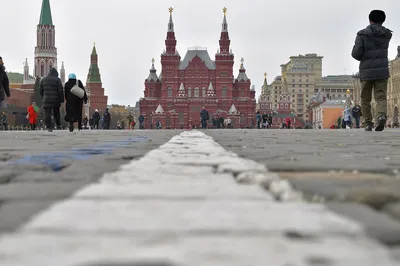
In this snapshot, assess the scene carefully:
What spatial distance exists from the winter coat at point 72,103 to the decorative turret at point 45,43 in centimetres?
10829

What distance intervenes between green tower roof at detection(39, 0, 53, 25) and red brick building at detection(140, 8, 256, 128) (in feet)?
122

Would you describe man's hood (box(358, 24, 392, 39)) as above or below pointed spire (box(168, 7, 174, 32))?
below

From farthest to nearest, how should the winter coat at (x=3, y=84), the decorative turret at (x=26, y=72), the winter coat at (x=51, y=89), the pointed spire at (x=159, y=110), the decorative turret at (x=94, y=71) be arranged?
the decorative turret at (x=94, y=71) < the decorative turret at (x=26, y=72) < the pointed spire at (x=159, y=110) < the winter coat at (x=51, y=89) < the winter coat at (x=3, y=84)

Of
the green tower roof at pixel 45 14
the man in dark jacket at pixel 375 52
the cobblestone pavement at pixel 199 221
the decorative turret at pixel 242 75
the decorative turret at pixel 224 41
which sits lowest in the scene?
the cobblestone pavement at pixel 199 221

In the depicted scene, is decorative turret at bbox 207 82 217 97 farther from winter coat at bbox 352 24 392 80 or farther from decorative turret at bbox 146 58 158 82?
winter coat at bbox 352 24 392 80

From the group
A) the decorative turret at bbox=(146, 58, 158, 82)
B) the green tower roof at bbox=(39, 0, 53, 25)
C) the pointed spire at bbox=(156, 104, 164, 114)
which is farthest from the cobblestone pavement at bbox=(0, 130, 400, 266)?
the green tower roof at bbox=(39, 0, 53, 25)

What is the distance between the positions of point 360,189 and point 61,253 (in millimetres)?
1357

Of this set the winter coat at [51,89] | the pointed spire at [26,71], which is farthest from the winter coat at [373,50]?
the pointed spire at [26,71]

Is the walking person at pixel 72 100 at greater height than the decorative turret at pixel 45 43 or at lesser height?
lesser

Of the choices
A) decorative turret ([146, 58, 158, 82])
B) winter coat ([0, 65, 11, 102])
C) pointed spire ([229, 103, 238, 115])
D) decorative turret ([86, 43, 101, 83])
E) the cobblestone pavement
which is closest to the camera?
the cobblestone pavement

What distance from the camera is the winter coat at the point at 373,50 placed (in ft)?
35.7

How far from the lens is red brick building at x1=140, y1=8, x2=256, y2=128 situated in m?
86.3

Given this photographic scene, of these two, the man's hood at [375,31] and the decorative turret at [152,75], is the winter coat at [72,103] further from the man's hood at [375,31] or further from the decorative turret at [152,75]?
the decorative turret at [152,75]

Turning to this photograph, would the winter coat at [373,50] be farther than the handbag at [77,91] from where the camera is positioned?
No
